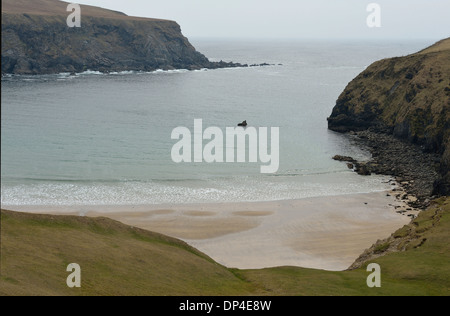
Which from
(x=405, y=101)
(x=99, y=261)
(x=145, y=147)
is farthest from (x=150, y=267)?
(x=405, y=101)

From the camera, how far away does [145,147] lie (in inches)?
3317

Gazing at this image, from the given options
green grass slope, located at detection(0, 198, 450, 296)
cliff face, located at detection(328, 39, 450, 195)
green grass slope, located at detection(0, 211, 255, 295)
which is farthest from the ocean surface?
green grass slope, located at detection(0, 198, 450, 296)

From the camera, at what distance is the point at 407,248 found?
125 ft

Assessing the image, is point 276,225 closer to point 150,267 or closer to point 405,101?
point 150,267

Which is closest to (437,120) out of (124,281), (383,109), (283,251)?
(383,109)

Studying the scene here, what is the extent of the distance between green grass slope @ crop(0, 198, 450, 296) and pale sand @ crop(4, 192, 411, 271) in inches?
338

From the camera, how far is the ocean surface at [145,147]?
210 feet

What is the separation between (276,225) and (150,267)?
25.7 meters

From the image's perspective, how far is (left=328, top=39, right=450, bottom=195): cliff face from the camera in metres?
82.2

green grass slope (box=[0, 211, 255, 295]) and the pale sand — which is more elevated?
green grass slope (box=[0, 211, 255, 295])

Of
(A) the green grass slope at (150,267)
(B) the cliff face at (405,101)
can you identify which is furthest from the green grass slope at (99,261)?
(B) the cliff face at (405,101)

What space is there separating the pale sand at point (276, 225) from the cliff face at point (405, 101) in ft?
86.7

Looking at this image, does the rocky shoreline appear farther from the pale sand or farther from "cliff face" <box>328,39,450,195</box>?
the pale sand

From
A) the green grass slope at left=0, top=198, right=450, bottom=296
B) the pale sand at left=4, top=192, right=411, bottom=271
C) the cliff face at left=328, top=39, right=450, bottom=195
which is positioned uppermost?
the cliff face at left=328, top=39, right=450, bottom=195
